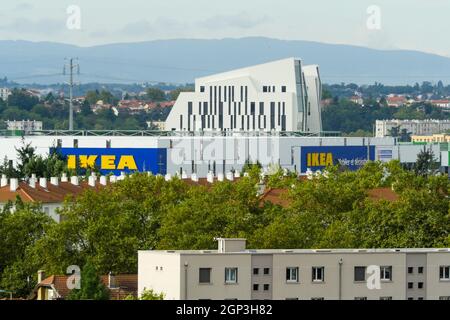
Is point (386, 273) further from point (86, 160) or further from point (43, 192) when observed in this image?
point (86, 160)

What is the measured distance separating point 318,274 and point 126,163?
8393cm

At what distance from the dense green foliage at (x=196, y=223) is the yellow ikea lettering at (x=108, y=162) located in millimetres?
49197

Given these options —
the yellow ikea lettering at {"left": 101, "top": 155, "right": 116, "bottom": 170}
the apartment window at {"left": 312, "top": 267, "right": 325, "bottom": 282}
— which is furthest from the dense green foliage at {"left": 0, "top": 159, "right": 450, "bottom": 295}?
the yellow ikea lettering at {"left": 101, "top": 155, "right": 116, "bottom": 170}

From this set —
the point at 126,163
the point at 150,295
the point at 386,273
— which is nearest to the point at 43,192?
the point at 386,273

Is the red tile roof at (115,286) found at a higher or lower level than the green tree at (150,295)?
lower

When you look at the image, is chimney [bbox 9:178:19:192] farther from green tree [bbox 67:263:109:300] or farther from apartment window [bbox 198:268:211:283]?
apartment window [bbox 198:268:211:283]

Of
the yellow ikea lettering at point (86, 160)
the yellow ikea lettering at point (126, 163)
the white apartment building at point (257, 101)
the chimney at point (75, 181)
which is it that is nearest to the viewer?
the chimney at point (75, 181)

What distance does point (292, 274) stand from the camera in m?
34.2

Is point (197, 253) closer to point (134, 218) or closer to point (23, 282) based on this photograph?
point (23, 282)

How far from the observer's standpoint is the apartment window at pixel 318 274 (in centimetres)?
3403

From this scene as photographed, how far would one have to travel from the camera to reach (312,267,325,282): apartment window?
112 ft

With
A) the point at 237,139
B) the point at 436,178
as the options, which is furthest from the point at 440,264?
the point at 237,139

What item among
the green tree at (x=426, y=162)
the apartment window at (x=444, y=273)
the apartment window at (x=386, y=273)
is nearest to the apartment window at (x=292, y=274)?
the apartment window at (x=386, y=273)

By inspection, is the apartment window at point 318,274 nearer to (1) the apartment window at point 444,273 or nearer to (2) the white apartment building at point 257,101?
(1) the apartment window at point 444,273
